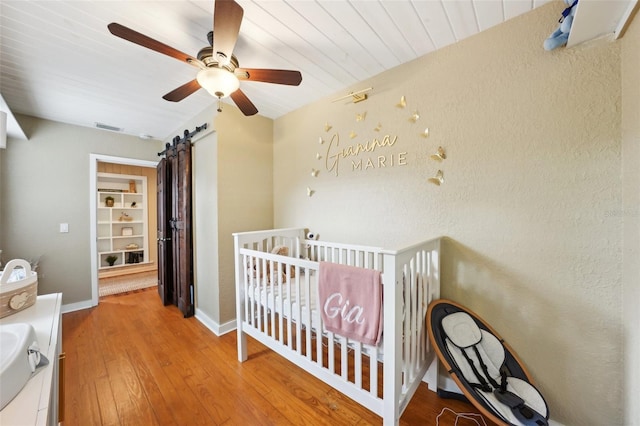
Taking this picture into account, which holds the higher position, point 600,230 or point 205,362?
point 600,230

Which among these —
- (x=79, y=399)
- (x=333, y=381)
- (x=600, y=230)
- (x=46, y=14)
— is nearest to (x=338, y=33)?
(x=46, y=14)

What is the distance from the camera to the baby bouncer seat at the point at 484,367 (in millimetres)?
1183

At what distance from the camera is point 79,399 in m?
1.61

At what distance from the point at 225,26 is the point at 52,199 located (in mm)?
3406

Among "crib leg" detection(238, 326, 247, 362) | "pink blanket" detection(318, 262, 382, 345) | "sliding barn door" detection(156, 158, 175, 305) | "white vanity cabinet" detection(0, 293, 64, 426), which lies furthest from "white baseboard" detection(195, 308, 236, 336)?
"pink blanket" detection(318, 262, 382, 345)

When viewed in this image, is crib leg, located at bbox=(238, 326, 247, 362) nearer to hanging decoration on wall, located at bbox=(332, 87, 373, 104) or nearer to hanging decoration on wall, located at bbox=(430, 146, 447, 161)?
hanging decoration on wall, located at bbox=(430, 146, 447, 161)

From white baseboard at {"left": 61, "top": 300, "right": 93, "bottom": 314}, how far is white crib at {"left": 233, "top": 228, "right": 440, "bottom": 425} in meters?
2.60

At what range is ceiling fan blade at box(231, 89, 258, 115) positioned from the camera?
171cm

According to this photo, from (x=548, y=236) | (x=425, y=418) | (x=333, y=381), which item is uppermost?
(x=548, y=236)

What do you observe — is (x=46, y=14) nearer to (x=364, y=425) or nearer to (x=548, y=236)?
(x=364, y=425)

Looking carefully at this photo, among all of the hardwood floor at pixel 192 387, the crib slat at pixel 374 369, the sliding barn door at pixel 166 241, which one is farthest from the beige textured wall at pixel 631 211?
the sliding barn door at pixel 166 241

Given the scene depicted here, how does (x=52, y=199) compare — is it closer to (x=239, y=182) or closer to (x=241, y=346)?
(x=239, y=182)

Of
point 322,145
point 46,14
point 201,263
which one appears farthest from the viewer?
point 201,263

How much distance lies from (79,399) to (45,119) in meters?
3.15
